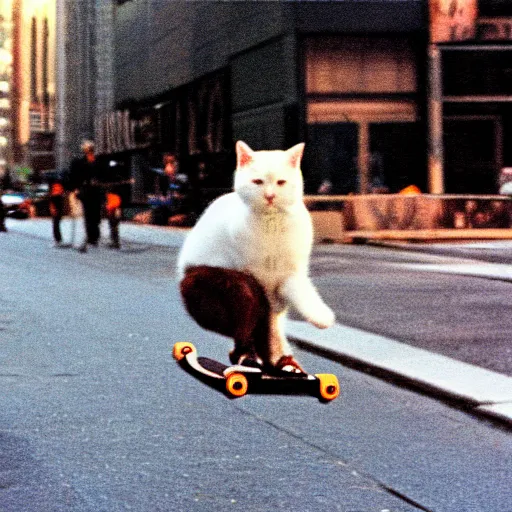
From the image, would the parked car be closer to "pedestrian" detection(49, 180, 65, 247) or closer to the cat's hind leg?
the cat's hind leg

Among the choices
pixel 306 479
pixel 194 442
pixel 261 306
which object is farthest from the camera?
pixel 194 442

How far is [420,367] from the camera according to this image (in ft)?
32.0

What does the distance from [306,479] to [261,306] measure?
12.4 ft

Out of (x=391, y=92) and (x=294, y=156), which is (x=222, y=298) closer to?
(x=294, y=156)

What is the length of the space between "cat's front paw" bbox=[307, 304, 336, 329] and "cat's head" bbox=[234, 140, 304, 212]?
0.22 metres

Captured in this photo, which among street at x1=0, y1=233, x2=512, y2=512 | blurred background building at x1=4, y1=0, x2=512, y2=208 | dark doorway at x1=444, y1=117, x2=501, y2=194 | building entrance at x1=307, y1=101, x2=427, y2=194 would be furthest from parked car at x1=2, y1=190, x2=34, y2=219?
dark doorway at x1=444, y1=117, x2=501, y2=194

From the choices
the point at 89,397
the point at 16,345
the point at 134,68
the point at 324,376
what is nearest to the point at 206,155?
the point at 134,68

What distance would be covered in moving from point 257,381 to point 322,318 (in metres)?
0.21

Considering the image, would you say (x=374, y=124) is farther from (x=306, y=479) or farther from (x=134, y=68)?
(x=306, y=479)

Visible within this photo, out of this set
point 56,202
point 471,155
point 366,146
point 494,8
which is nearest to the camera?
point 56,202

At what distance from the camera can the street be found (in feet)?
19.6

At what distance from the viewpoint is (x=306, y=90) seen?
1288 inches

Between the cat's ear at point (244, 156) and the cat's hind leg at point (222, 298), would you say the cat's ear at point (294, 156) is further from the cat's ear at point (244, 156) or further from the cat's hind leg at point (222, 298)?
the cat's hind leg at point (222, 298)

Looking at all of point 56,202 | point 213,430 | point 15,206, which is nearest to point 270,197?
point 15,206
